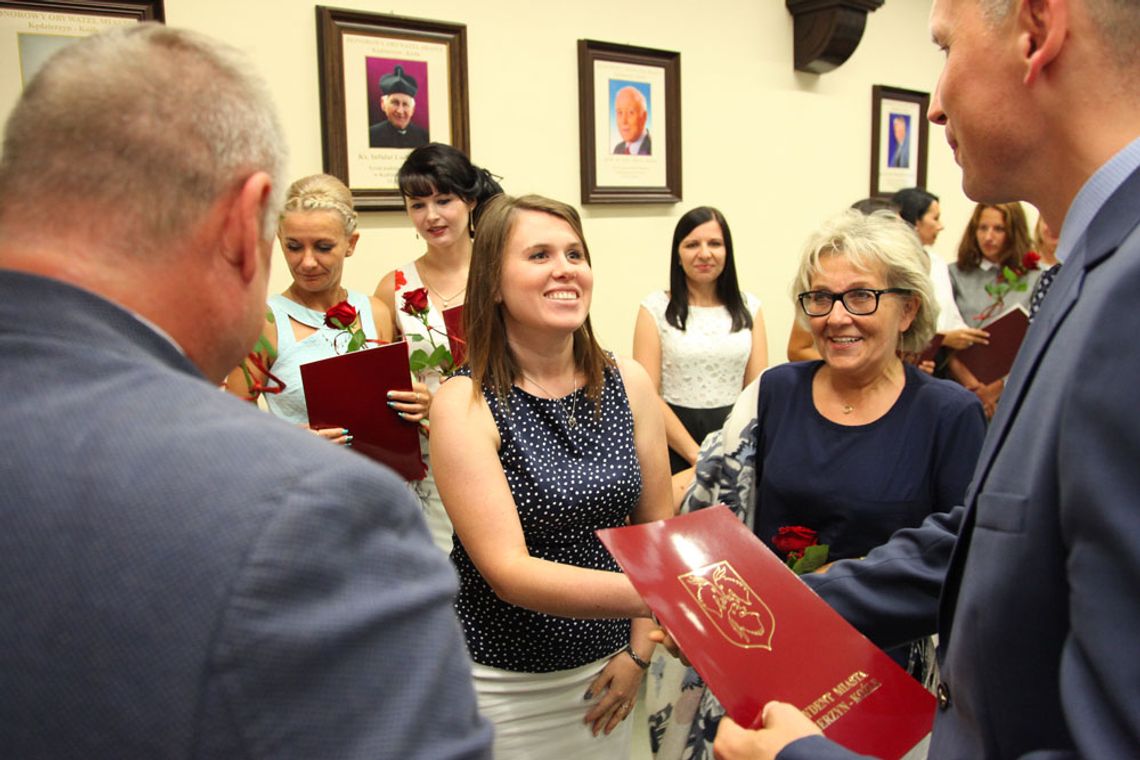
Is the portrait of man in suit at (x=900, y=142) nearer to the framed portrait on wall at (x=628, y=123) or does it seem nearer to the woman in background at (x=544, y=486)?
the framed portrait on wall at (x=628, y=123)

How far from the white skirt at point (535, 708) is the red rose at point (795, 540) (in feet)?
1.43

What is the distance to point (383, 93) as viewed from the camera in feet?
9.98

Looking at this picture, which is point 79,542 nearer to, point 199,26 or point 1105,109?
point 1105,109

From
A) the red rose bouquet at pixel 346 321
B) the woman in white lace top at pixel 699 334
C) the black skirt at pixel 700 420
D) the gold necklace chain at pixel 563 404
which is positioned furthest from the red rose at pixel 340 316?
the black skirt at pixel 700 420

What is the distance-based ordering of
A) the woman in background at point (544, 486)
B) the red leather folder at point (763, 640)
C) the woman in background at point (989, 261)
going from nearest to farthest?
the red leather folder at point (763, 640) → the woman in background at point (544, 486) → the woman in background at point (989, 261)

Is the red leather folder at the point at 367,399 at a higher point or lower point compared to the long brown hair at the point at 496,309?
lower

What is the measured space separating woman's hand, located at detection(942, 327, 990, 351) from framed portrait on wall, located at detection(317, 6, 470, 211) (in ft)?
6.72

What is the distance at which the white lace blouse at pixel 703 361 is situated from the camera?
3.46m

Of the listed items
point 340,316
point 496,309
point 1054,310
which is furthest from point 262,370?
point 1054,310

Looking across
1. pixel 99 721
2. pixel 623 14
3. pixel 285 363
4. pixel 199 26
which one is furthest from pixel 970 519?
pixel 623 14

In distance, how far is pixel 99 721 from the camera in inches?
22.0

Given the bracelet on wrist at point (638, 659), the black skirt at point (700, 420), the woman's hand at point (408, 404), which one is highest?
the woman's hand at point (408, 404)

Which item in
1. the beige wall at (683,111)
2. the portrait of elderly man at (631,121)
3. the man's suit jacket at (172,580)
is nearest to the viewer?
the man's suit jacket at (172,580)

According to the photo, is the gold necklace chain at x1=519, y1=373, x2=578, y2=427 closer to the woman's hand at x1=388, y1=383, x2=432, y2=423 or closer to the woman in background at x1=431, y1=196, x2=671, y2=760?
the woman in background at x1=431, y1=196, x2=671, y2=760
